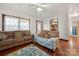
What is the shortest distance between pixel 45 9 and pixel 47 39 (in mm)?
704

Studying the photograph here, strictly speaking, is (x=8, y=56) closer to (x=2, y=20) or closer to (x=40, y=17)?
(x=2, y=20)

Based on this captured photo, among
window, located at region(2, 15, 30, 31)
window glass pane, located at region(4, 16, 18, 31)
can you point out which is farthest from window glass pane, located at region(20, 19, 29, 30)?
window glass pane, located at region(4, 16, 18, 31)

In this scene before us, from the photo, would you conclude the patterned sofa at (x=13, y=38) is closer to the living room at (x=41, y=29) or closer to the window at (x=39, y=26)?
the living room at (x=41, y=29)

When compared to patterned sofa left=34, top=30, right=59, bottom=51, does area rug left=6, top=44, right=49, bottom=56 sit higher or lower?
lower

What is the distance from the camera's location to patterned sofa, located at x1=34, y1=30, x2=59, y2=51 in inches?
89.1

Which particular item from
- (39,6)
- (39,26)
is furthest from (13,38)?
(39,6)

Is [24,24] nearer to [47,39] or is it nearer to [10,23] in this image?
[10,23]

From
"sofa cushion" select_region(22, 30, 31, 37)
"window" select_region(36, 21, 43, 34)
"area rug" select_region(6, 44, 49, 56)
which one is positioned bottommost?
"area rug" select_region(6, 44, 49, 56)

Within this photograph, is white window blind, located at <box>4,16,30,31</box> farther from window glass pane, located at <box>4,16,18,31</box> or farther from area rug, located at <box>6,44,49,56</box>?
area rug, located at <box>6,44,49,56</box>

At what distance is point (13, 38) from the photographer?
218 centimetres

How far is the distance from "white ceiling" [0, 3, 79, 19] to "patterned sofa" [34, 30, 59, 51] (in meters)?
0.40

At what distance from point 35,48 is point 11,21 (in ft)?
2.72

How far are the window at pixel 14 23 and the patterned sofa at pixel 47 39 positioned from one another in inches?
14.2

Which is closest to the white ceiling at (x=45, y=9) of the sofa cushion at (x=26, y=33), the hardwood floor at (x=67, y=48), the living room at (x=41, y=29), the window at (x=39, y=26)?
the living room at (x=41, y=29)
